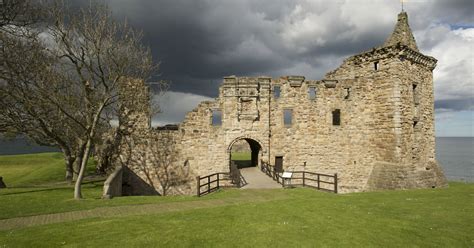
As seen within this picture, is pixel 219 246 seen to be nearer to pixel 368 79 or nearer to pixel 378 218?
pixel 378 218

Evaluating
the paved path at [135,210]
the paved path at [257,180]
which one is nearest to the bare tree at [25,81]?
the paved path at [135,210]

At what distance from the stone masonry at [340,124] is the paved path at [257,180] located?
4.41ft

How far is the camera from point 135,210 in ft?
40.4

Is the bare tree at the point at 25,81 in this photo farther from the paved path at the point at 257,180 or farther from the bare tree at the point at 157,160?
the paved path at the point at 257,180

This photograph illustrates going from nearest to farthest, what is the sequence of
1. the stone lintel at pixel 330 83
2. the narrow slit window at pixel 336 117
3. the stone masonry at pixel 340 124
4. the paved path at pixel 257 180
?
1. the paved path at pixel 257 180
2. the stone masonry at pixel 340 124
3. the stone lintel at pixel 330 83
4. the narrow slit window at pixel 336 117

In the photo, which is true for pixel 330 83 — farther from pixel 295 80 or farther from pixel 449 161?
pixel 449 161

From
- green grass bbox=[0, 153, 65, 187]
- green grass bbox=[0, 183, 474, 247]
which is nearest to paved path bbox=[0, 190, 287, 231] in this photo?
green grass bbox=[0, 183, 474, 247]

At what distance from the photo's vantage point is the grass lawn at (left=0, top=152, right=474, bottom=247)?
326 inches

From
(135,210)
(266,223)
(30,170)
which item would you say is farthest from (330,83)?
(30,170)

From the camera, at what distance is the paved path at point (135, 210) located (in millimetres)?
10609

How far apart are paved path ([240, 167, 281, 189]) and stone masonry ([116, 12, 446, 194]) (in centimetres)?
134

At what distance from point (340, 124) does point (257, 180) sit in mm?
8339

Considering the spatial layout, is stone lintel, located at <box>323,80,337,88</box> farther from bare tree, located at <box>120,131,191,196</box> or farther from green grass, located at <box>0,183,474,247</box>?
bare tree, located at <box>120,131,191,196</box>

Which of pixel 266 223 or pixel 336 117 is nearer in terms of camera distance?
pixel 266 223
